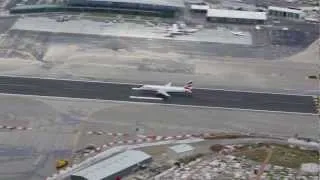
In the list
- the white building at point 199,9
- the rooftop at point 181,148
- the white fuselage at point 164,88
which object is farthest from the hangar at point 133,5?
the rooftop at point 181,148

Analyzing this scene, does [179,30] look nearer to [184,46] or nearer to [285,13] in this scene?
[184,46]

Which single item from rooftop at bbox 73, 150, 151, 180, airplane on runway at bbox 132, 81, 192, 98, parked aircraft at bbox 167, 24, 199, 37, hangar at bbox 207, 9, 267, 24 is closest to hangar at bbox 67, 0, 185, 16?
parked aircraft at bbox 167, 24, 199, 37

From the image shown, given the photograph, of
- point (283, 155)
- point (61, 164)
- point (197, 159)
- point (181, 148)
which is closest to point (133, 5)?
point (181, 148)

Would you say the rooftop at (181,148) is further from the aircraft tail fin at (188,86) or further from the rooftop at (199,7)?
the rooftop at (199,7)

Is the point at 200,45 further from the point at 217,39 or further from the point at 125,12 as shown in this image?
the point at 125,12

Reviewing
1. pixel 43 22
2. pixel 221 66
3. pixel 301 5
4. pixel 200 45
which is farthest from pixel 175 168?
pixel 301 5

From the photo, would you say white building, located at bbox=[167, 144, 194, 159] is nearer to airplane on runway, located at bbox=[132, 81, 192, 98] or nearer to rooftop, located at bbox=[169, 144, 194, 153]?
rooftop, located at bbox=[169, 144, 194, 153]
